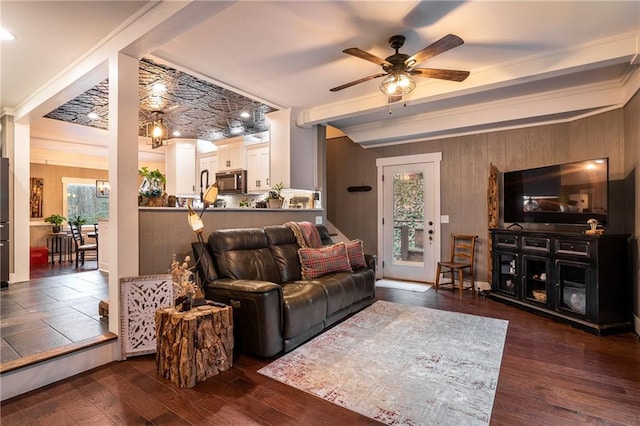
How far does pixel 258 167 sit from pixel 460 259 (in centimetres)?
383

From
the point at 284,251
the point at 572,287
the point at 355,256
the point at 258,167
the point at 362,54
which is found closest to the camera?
the point at 362,54

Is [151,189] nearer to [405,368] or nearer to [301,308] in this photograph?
[301,308]

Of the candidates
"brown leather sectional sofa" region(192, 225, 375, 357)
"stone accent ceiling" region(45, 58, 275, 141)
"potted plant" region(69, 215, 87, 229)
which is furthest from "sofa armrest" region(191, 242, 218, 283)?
"potted plant" region(69, 215, 87, 229)

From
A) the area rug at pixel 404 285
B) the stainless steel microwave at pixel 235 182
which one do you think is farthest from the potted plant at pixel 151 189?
the area rug at pixel 404 285

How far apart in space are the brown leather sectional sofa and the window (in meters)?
6.30

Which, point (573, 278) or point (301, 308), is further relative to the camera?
point (573, 278)

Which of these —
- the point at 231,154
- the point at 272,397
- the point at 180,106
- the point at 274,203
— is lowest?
the point at 272,397

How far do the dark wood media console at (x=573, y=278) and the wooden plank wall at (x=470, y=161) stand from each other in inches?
34.0

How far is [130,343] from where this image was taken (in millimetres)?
2572

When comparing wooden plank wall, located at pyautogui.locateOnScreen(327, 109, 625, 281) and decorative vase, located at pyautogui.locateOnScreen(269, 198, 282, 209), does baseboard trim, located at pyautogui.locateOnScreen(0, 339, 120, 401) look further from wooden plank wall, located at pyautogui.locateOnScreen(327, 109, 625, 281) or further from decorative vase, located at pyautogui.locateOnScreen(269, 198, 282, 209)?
wooden plank wall, located at pyautogui.locateOnScreen(327, 109, 625, 281)

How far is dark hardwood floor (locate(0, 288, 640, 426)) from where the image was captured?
1.85 meters

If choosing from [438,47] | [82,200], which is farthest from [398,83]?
[82,200]

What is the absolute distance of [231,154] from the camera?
251 inches

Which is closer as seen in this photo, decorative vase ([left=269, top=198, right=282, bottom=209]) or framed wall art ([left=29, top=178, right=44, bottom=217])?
decorative vase ([left=269, top=198, right=282, bottom=209])
